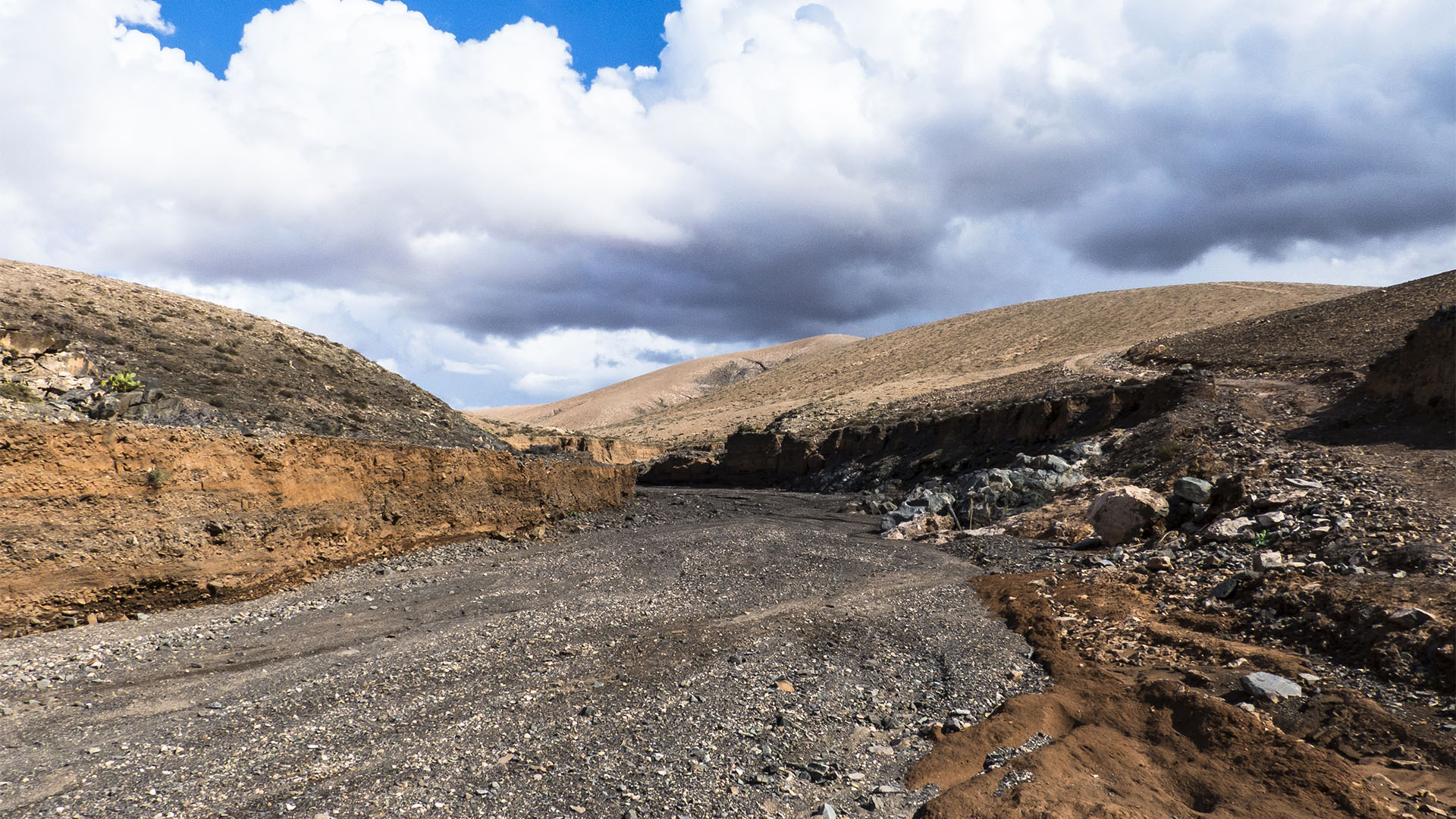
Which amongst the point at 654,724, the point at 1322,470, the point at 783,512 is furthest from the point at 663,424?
the point at 654,724

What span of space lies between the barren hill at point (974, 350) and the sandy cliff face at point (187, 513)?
110ft

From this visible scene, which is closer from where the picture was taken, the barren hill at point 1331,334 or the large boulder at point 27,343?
the large boulder at point 27,343

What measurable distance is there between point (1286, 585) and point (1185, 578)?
1.83m

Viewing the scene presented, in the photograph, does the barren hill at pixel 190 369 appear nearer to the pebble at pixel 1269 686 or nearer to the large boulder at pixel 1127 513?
the pebble at pixel 1269 686

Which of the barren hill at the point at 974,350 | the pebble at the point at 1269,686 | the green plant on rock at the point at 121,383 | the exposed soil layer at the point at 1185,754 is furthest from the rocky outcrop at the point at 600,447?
the pebble at the point at 1269,686

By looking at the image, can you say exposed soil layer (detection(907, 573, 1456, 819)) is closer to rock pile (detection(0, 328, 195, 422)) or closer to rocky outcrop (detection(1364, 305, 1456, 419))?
rocky outcrop (detection(1364, 305, 1456, 419))

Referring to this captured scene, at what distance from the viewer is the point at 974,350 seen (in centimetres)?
6450

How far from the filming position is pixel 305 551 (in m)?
12.3

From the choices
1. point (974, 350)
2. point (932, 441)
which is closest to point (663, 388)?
point (974, 350)

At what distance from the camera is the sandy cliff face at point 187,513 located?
8945 millimetres

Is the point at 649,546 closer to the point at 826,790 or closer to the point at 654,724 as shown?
the point at 654,724

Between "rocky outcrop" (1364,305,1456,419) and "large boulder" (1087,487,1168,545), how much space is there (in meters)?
6.02

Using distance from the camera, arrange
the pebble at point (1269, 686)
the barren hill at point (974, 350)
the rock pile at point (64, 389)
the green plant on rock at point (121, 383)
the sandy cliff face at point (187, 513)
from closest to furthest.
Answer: the pebble at point (1269, 686) < the sandy cliff face at point (187, 513) < the rock pile at point (64, 389) < the green plant on rock at point (121, 383) < the barren hill at point (974, 350)

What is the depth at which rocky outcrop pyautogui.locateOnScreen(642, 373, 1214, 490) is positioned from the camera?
23.6 m
